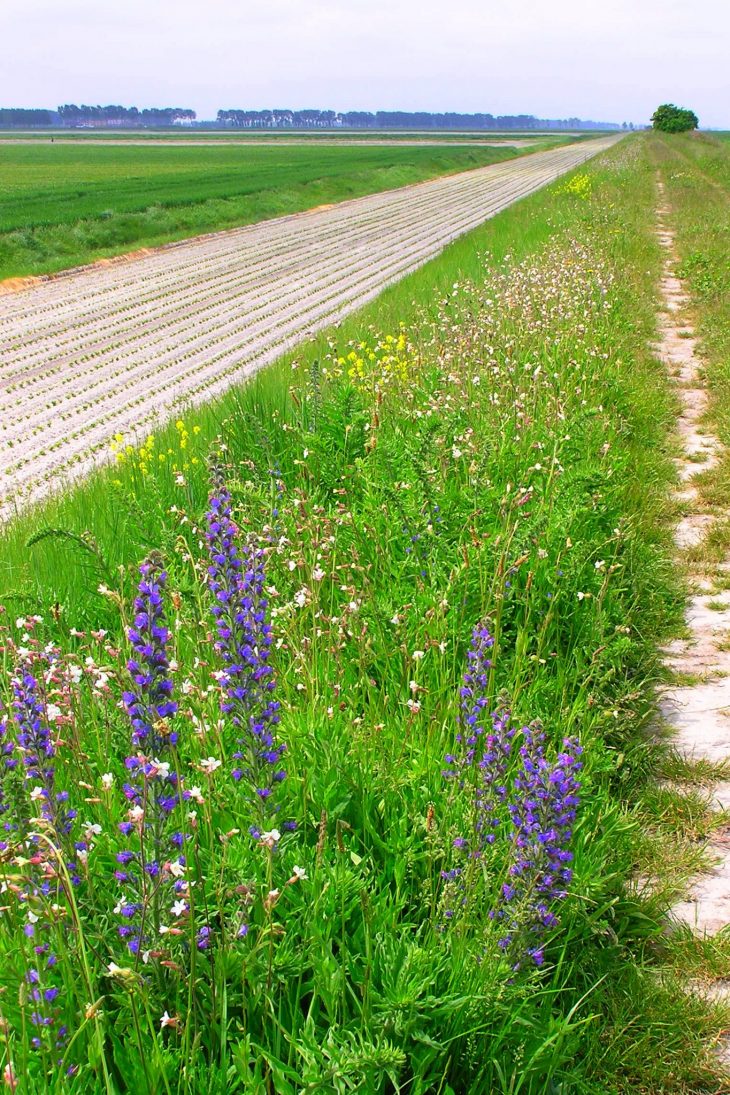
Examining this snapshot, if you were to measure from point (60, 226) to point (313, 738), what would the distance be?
30985 mm

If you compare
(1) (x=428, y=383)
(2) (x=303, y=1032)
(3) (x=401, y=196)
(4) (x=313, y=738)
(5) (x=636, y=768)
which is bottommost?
(5) (x=636, y=768)

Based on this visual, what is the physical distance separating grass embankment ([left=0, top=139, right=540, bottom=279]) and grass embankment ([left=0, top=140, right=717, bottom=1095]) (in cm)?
2335

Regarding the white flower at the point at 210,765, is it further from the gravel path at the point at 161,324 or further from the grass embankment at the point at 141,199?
the grass embankment at the point at 141,199

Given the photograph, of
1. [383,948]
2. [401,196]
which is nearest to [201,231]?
[401,196]

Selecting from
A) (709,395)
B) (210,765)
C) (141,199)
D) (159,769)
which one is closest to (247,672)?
(210,765)

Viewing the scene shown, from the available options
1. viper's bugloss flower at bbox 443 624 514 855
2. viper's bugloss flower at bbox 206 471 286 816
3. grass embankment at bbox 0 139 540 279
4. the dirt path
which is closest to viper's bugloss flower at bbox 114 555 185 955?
viper's bugloss flower at bbox 206 471 286 816

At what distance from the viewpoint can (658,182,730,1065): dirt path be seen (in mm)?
3254

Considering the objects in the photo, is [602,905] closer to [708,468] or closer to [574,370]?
[708,468]

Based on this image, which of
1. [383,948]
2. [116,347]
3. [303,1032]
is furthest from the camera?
[116,347]

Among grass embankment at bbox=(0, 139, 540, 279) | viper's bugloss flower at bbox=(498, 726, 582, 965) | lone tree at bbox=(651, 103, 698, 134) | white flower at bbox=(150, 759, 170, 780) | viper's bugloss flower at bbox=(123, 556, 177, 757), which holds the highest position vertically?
lone tree at bbox=(651, 103, 698, 134)

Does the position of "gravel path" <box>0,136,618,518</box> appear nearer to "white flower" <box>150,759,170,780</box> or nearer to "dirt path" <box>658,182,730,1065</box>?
"dirt path" <box>658,182,730,1065</box>

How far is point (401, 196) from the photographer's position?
49.1 metres

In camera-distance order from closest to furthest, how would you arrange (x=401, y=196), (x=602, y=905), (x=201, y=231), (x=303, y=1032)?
(x=303, y=1032), (x=602, y=905), (x=201, y=231), (x=401, y=196)

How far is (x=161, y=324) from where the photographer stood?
58.5ft
